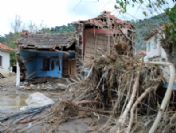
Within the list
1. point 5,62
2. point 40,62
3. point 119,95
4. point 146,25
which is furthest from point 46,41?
point 119,95

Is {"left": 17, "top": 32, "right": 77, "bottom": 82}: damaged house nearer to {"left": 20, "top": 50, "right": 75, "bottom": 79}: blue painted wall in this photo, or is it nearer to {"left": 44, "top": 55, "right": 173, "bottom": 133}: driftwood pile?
{"left": 20, "top": 50, "right": 75, "bottom": 79}: blue painted wall

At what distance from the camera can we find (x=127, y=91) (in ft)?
26.4

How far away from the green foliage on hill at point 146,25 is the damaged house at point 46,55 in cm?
1872

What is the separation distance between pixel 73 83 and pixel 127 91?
1847 millimetres

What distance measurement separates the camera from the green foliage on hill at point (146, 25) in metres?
7.84

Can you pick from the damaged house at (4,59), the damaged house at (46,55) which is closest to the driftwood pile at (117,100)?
the damaged house at (46,55)

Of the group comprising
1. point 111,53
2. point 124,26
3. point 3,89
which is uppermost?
point 124,26

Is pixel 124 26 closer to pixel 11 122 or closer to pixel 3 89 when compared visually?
pixel 11 122

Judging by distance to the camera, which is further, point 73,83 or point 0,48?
point 0,48

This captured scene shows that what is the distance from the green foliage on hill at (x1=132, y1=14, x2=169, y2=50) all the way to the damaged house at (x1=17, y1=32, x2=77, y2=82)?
18.7 m

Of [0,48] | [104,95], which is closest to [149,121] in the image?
[104,95]

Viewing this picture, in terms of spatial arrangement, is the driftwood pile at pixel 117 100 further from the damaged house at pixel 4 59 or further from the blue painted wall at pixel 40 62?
the damaged house at pixel 4 59

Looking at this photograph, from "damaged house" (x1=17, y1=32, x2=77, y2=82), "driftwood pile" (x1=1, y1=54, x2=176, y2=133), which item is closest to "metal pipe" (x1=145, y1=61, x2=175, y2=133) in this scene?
"driftwood pile" (x1=1, y1=54, x2=176, y2=133)

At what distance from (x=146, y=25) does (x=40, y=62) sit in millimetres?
23868
